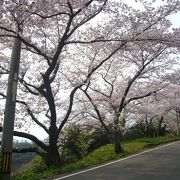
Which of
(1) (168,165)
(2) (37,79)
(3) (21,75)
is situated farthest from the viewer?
(2) (37,79)

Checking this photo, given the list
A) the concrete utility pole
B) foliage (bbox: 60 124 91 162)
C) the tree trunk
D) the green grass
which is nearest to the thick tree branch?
the tree trunk

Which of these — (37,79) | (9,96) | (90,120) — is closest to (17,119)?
(37,79)

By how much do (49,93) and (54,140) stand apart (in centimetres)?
217

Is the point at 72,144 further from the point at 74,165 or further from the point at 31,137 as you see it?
the point at 74,165

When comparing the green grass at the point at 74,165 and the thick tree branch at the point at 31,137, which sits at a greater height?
the thick tree branch at the point at 31,137

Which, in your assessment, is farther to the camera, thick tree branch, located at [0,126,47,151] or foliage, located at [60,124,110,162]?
foliage, located at [60,124,110,162]

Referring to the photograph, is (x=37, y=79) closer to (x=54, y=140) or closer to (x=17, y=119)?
(x=17, y=119)

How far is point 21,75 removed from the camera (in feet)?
66.4

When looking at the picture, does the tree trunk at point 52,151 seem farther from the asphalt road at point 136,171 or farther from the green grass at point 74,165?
the asphalt road at point 136,171

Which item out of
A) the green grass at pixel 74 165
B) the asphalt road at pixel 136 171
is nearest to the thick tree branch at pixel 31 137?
the green grass at pixel 74 165

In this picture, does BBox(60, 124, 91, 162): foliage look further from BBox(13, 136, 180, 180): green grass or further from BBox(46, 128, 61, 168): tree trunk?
BBox(46, 128, 61, 168): tree trunk

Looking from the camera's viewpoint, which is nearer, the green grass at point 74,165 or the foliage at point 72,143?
the green grass at point 74,165

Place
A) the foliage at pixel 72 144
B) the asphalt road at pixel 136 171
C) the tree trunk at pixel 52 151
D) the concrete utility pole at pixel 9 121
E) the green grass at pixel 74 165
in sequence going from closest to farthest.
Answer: the concrete utility pole at pixel 9 121 → the asphalt road at pixel 136 171 → the green grass at pixel 74 165 → the tree trunk at pixel 52 151 → the foliage at pixel 72 144

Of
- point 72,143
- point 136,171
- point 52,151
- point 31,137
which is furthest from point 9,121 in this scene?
point 72,143
